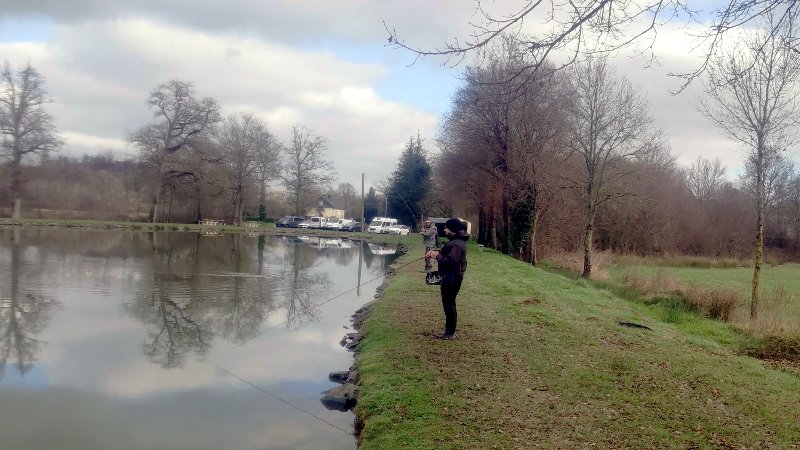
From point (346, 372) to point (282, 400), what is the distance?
1.27 meters

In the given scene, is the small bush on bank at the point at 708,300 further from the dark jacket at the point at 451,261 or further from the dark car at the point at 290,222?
the dark car at the point at 290,222

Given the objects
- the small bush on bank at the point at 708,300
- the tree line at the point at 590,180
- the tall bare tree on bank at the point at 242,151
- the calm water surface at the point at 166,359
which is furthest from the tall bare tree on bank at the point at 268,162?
the small bush on bank at the point at 708,300

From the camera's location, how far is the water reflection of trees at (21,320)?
8.50 metres

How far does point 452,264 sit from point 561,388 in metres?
2.43

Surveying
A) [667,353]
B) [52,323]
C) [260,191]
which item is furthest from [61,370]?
[260,191]

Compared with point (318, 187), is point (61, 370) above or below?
below

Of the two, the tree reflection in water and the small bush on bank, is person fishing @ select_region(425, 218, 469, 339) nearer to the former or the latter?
the tree reflection in water

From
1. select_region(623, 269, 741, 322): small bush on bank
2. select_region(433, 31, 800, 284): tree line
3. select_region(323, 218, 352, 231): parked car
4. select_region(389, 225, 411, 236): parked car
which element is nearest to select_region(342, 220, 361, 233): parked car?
select_region(323, 218, 352, 231): parked car

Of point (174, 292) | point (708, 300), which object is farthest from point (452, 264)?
point (174, 292)

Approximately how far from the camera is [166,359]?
8.78 metres

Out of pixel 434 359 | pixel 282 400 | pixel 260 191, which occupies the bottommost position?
pixel 282 400

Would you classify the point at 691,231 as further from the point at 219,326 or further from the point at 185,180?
the point at 185,180

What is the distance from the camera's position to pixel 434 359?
736 centimetres

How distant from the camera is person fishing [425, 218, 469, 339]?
801 cm
